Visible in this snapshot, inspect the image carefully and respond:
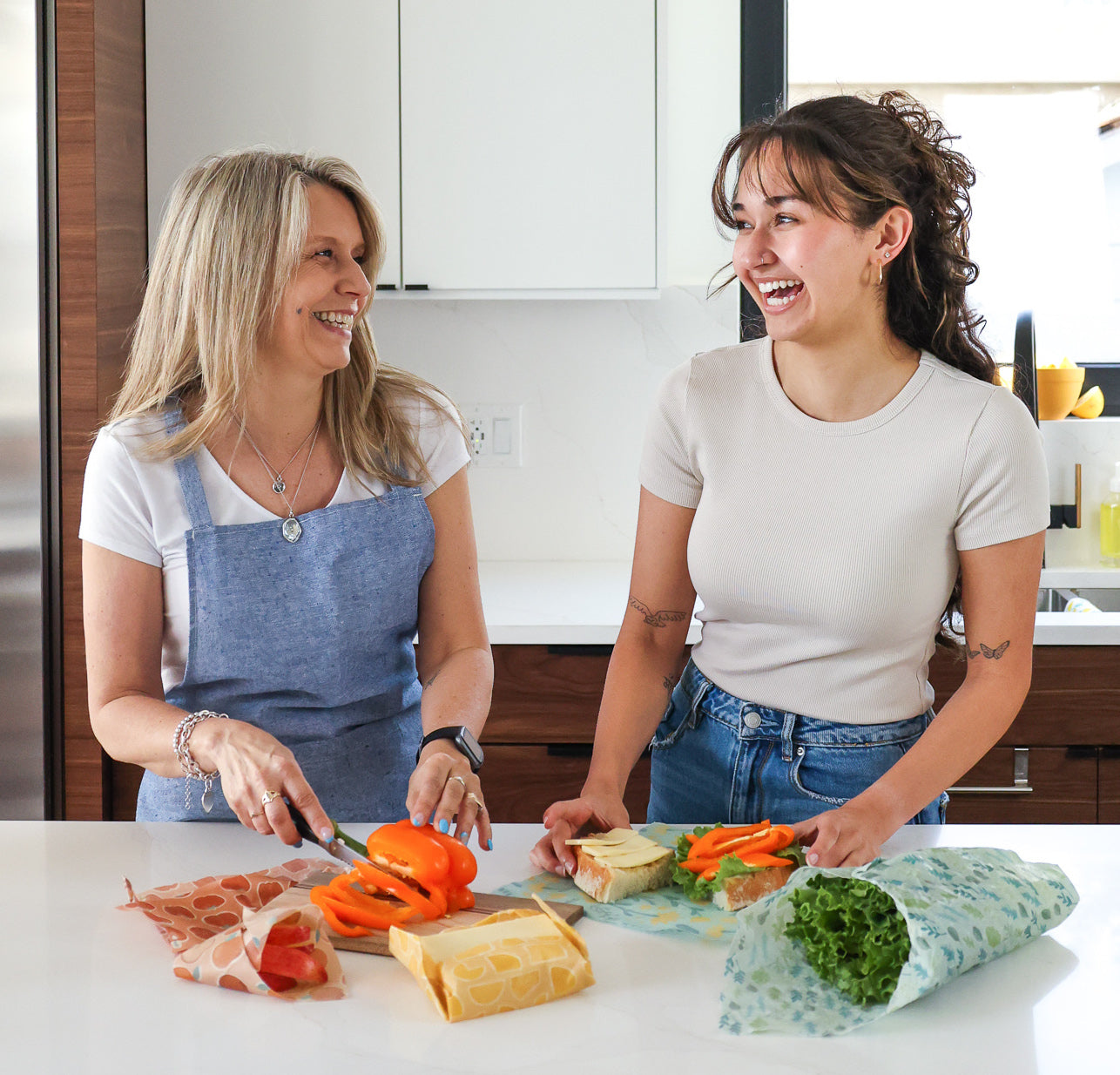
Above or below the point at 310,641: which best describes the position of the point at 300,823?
below

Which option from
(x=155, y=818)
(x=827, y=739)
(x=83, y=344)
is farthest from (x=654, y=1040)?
(x=83, y=344)

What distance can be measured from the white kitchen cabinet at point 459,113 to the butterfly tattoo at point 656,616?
1101 millimetres

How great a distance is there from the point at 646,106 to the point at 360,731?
1.44 m

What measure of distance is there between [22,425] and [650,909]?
5.35 ft

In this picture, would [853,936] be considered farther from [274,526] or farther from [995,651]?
[274,526]

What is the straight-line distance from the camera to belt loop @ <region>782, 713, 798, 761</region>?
132 centimetres

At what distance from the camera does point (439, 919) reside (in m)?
0.99

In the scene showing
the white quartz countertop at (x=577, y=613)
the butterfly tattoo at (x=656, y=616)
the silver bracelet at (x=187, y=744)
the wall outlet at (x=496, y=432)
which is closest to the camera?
the silver bracelet at (x=187, y=744)

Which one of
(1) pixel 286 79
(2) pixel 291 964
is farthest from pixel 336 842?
(1) pixel 286 79

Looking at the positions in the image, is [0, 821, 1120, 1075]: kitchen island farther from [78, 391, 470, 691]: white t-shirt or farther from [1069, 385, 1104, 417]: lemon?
[1069, 385, 1104, 417]: lemon

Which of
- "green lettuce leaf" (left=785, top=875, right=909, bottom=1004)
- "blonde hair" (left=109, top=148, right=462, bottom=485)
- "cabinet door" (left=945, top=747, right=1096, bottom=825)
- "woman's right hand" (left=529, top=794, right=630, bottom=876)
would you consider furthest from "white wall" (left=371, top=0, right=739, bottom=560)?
"green lettuce leaf" (left=785, top=875, right=909, bottom=1004)

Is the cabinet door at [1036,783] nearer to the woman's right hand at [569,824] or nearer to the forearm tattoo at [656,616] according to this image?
the forearm tattoo at [656,616]

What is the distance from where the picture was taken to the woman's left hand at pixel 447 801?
3.73 ft

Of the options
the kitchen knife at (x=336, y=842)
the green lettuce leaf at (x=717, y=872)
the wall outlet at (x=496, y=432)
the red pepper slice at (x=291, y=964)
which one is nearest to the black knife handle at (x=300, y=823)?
the kitchen knife at (x=336, y=842)
